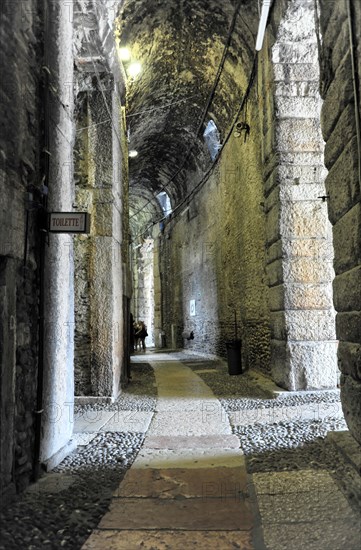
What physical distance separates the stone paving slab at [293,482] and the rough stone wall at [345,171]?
378 millimetres

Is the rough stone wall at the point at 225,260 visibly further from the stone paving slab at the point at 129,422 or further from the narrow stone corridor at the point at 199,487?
the narrow stone corridor at the point at 199,487

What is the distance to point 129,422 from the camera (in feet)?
14.5

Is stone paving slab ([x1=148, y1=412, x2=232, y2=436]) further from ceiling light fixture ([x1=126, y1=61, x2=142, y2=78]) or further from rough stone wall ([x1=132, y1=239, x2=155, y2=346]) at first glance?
rough stone wall ([x1=132, y1=239, x2=155, y2=346])

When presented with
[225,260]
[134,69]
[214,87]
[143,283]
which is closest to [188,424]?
[225,260]

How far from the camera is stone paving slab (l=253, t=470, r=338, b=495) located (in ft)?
8.48

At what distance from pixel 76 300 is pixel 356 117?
415 centimetres

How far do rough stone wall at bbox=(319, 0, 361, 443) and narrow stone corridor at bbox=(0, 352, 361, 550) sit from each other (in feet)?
1.92

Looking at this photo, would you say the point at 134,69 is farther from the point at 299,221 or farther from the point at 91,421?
the point at 91,421

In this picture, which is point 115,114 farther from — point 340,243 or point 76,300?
point 340,243

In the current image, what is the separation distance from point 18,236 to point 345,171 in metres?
2.21

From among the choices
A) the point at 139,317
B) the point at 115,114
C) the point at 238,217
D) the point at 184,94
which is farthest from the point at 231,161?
the point at 139,317

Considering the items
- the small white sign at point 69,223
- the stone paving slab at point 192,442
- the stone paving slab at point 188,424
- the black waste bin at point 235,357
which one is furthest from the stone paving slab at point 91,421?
the black waste bin at point 235,357

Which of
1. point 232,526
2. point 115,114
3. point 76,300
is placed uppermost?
point 115,114

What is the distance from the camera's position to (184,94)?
32.8ft
